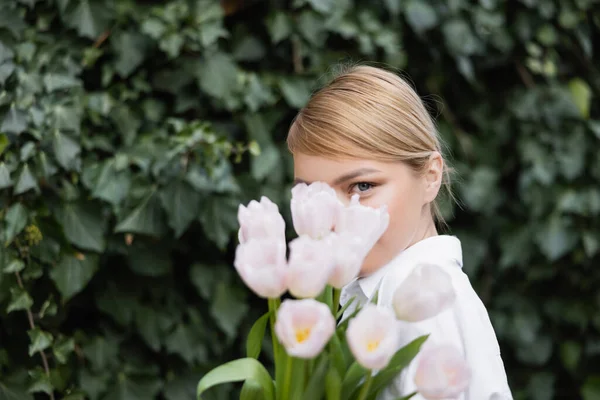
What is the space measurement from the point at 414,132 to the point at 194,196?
76cm

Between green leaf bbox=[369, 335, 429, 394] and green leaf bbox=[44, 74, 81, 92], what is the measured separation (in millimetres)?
1139

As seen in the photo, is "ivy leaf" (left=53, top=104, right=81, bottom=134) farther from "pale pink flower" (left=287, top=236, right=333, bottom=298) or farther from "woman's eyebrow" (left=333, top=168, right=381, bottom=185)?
"pale pink flower" (left=287, top=236, right=333, bottom=298)

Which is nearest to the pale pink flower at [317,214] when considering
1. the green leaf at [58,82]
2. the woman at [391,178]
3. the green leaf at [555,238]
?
the woman at [391,178]

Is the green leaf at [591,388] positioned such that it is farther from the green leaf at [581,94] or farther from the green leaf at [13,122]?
the green leaf at [13,122]

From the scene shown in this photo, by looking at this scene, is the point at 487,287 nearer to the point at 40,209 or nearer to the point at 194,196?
the point at 194,196

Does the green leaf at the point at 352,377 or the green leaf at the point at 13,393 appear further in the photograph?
the green leaf at the point at 13,393

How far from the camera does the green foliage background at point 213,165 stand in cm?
176

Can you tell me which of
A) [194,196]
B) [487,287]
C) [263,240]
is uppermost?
[263,240]

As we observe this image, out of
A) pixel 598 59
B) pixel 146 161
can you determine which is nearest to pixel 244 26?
pixel 146 161

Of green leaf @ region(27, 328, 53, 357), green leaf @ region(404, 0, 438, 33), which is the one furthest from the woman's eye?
green leaf @ region(404, 0, 438, 33)

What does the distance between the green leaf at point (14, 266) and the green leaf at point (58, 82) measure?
385mm

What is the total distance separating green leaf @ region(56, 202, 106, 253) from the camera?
1.77 meters

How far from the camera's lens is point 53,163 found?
1725 mm

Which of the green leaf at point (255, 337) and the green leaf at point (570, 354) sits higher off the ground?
the green leaf at point (255, 337)
